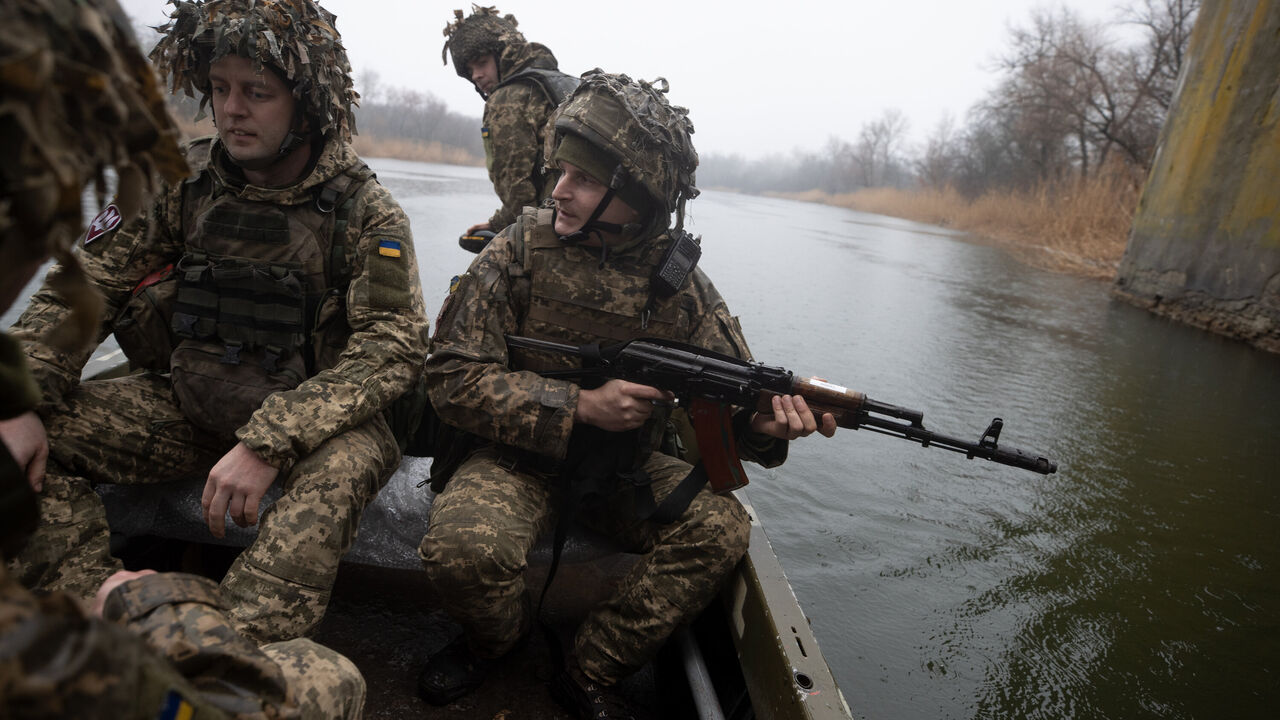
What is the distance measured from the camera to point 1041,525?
153 inches

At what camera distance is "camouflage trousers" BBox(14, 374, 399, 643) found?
1.78 m

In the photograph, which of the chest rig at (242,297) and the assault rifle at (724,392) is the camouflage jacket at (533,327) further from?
the chest rig at (242,297)

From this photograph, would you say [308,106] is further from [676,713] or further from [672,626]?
[676,713]

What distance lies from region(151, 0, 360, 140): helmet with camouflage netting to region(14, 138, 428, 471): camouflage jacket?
0.47ft

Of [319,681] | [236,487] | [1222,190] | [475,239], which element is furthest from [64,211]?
[1222,190]

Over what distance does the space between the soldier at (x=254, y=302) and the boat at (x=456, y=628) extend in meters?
0.26

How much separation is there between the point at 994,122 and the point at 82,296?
45.7 meters

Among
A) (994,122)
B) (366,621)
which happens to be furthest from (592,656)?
(994,122)

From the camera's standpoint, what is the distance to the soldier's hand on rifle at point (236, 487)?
188cm

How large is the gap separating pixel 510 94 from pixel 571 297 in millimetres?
2350

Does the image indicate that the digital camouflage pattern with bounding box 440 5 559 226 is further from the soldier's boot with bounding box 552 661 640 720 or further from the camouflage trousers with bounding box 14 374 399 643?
the soldier's boot with bounding box 552 661 640 720

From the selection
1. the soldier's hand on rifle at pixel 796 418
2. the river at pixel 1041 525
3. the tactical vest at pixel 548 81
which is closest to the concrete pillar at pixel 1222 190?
the river at pixel 1041 525

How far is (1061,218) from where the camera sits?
17531mm

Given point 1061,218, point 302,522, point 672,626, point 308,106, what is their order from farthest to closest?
1. point 1061,218
2. point 308,106
3. point 672,626
4. point 302,522
